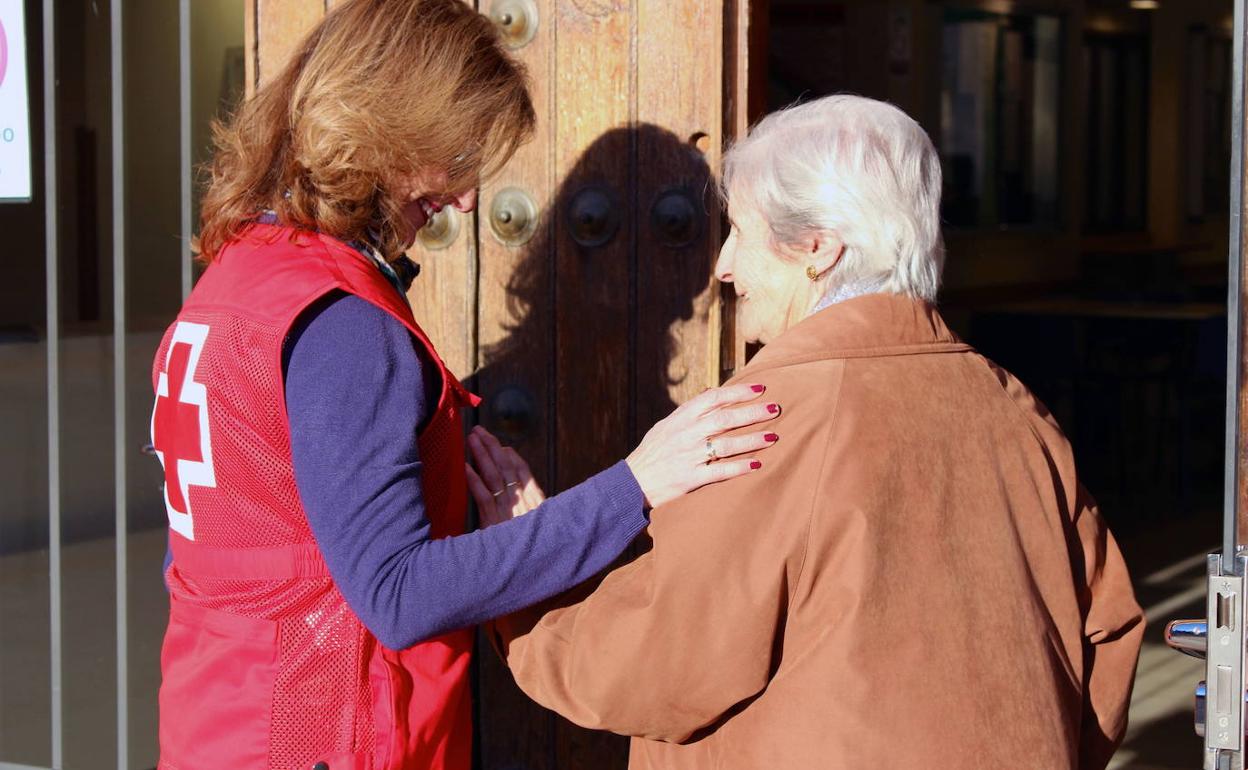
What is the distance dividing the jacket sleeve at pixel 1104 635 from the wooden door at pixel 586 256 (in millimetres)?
701

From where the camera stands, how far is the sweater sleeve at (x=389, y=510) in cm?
153

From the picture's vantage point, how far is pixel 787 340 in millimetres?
1549

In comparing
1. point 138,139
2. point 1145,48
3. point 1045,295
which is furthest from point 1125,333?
point 138,139

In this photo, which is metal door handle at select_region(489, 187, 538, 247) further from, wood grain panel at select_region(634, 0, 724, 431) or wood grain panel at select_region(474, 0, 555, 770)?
wood grain panel at select_region(634, 0, 724, 431)

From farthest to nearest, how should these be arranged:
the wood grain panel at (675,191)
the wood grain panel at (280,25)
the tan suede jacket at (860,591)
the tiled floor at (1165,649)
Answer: the tiled floor at (1165,649), the wood grain panel at (280,25), the wood grain panel at (675,191), the tan suede jacket at (860,591)

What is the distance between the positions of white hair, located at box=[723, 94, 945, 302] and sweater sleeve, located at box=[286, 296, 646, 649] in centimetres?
34

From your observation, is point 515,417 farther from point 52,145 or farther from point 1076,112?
point 1076,112

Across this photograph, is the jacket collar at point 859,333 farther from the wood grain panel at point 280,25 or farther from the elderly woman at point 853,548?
the wood grain panel at point 280,25

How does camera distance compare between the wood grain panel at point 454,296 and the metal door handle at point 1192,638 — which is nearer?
the metal door handle at point 1192,638

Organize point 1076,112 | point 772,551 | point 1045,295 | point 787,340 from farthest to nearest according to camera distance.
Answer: point 1076,112 → point 1045,295 → point 787,340 → point 772,551

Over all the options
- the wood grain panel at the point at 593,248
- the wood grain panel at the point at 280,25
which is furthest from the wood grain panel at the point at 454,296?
the wood grain panel at the point at 280,25

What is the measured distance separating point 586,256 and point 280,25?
2.12ft

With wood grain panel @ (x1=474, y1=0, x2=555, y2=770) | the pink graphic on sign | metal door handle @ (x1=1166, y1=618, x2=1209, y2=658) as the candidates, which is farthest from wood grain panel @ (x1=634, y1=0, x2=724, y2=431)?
the pink graphic on sign

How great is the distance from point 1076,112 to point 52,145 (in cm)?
987
